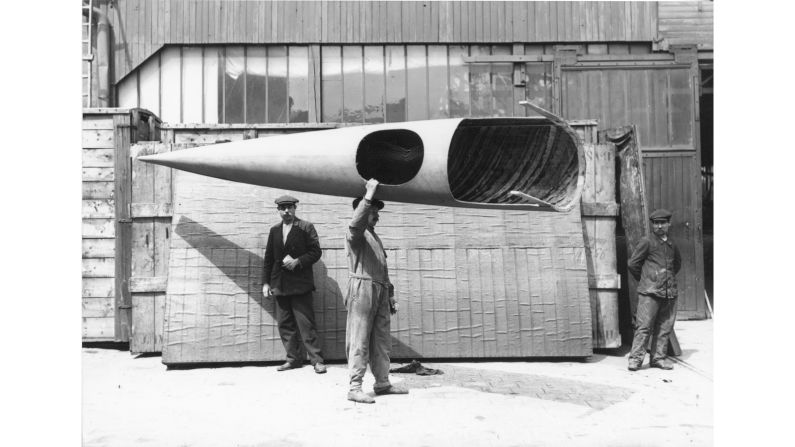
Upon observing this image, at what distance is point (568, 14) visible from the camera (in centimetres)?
1165

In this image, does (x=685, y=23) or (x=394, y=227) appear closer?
(x=394, y=227)

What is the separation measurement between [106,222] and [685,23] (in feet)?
29.8

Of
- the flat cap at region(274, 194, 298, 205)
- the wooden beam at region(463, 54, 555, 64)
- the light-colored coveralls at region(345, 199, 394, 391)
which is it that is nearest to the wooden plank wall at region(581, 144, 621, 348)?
the light-colored coveralls at region(345, 199, 394, 391)

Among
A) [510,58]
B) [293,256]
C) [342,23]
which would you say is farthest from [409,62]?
[293,256]

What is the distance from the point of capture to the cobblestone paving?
21.1ft

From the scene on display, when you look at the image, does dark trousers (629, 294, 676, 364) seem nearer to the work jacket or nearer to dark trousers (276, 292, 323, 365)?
the work jacket

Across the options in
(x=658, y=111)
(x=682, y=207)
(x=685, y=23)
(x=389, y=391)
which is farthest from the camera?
(x=685, y=23)

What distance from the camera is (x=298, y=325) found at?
24.8 ft

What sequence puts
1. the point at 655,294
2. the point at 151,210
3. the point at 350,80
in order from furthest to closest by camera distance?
the point at 350,80, the point at 151,210, the point at 655,294

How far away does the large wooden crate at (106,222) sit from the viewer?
27.8ft

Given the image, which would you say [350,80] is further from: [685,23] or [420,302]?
[685,23]

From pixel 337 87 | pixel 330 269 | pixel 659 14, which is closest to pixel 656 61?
pixel 659 14

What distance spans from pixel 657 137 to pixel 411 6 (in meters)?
4.43

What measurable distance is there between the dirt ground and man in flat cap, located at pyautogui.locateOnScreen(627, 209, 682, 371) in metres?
0.24
